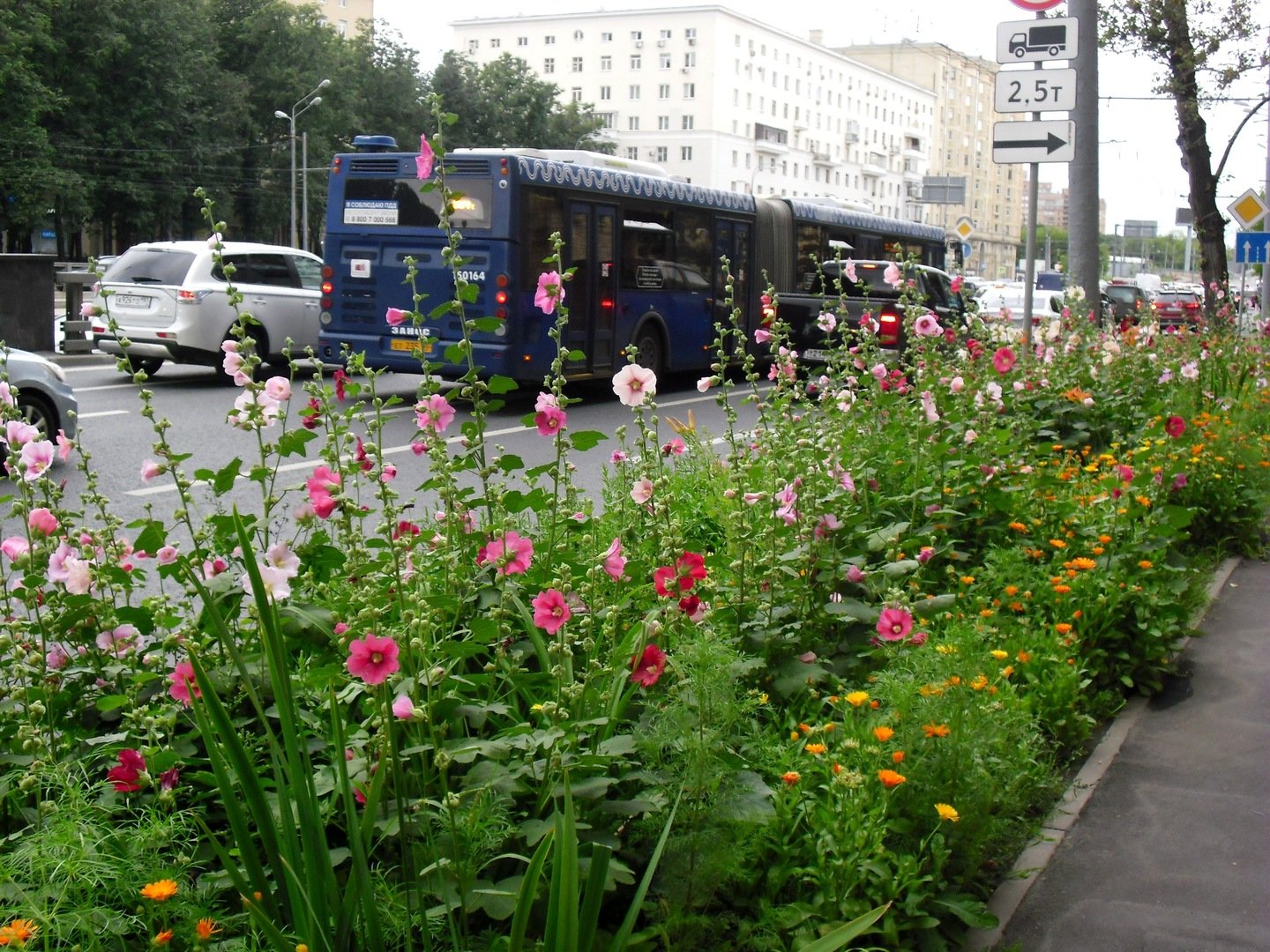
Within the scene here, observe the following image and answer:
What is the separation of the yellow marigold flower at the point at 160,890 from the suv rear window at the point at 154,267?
16726 mm

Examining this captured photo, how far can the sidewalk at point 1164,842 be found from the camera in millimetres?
3477

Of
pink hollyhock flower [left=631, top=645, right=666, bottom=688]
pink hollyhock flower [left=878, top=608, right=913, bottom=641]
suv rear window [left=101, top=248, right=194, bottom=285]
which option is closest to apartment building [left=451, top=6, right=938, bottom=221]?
suv rear window [left=101, top=248, right=194, bottom=285]

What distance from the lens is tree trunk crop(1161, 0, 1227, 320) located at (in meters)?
23.3

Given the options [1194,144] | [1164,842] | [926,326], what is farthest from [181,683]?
[1194,144]

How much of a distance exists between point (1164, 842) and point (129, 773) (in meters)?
2.81

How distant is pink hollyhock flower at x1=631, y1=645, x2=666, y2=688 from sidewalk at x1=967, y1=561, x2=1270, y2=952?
1041 millimetres

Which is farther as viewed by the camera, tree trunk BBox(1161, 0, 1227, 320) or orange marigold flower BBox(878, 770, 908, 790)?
tree trunk BBox(1161, 0, 1227, 320)

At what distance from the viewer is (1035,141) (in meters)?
10.5

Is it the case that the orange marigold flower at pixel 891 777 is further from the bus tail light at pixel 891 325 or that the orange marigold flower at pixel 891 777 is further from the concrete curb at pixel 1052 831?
the bus tail light at pixel 891 325

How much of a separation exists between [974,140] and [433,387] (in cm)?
16164

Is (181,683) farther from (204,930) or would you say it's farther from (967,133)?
(967,133)

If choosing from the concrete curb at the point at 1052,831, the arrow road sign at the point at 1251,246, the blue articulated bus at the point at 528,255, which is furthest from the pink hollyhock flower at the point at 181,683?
the arrow road sign at the point at 1251,246

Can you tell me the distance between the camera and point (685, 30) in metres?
117

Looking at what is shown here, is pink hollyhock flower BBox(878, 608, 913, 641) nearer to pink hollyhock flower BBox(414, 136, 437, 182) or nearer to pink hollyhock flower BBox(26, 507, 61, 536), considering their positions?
pink hollyhock flower BBox(414, 136, 437, 182)
